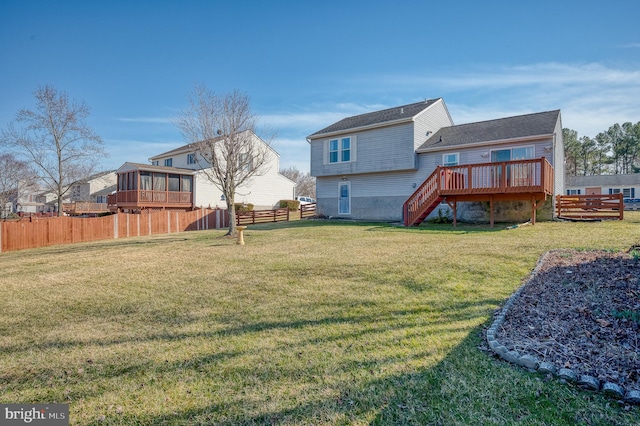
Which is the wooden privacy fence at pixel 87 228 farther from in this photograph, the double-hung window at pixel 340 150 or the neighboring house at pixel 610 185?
the neighboring house at pixel 610 185

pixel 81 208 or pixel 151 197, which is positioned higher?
pixel 151 197

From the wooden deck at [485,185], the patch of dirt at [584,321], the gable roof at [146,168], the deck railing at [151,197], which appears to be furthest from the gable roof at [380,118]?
the deck railing at [151,197]

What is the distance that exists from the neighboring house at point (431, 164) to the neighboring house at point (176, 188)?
6202 millimetres

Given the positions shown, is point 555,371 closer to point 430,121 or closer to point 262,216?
point 430,121

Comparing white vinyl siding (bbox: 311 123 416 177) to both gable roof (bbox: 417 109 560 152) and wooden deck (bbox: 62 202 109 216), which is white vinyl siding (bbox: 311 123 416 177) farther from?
wooden deck (bbox: 62 202 109 216)

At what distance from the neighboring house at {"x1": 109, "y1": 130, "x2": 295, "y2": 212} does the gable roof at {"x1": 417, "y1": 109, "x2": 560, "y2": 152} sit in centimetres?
1183

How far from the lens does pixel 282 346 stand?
3.51 m

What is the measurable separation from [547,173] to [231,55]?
1411cm

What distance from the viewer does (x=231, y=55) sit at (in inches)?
575

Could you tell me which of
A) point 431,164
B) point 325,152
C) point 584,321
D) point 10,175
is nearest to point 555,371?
point 584,321

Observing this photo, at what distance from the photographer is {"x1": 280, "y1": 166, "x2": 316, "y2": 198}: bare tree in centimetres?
5728

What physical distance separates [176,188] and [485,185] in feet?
79.5

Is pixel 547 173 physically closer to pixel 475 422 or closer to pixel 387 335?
pixel 387 335

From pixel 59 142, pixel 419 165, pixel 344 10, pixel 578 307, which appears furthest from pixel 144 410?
pixel 59 142
